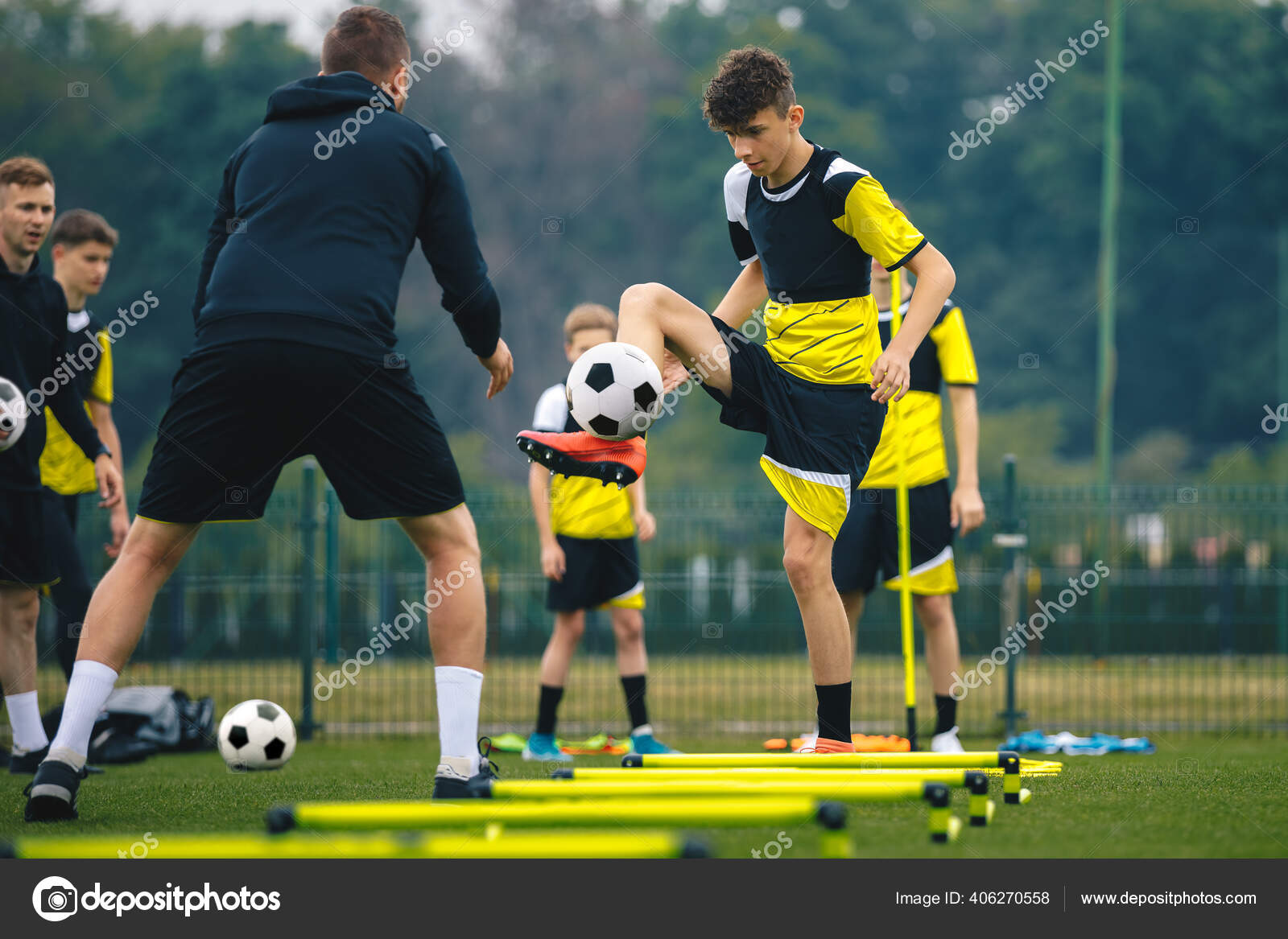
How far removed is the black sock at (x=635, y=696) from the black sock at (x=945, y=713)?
1.55m

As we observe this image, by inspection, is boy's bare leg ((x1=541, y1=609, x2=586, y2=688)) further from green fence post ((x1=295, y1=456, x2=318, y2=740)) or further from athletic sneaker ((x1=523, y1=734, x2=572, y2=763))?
green fence post ((x1=295, y1=456, x2=318, y2=740))

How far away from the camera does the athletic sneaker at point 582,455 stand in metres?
4.07

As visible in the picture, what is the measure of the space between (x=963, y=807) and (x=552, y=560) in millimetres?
3205

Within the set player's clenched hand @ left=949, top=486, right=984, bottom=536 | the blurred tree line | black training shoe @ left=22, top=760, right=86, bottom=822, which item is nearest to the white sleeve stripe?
player's clenched hand @ left=949, top=486, right=984, bottom=536

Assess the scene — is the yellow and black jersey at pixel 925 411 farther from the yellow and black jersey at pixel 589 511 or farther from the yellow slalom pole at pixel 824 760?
the yellow slalom pole at pixel 824 760

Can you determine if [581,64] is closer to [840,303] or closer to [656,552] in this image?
[656,552]

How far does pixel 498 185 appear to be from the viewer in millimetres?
37500

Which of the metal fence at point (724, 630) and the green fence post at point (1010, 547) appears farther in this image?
the metal fence at point (724, 630)

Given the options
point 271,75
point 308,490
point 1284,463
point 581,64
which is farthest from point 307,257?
point 581,64

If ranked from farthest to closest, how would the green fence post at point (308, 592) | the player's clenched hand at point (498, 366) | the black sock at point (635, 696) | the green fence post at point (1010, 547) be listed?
the green fence post at point (308, 592) < the green fence post at point (1010, 547) < the black sock at point (635, 696) < the player's clenched hand at point (498, 366)

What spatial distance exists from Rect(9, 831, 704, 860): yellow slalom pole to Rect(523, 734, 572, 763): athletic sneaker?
13.5ft

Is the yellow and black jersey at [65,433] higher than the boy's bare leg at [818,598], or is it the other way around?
the yellow and black jersey at [65,433]

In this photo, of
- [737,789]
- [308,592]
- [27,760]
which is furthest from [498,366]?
[308,592]
